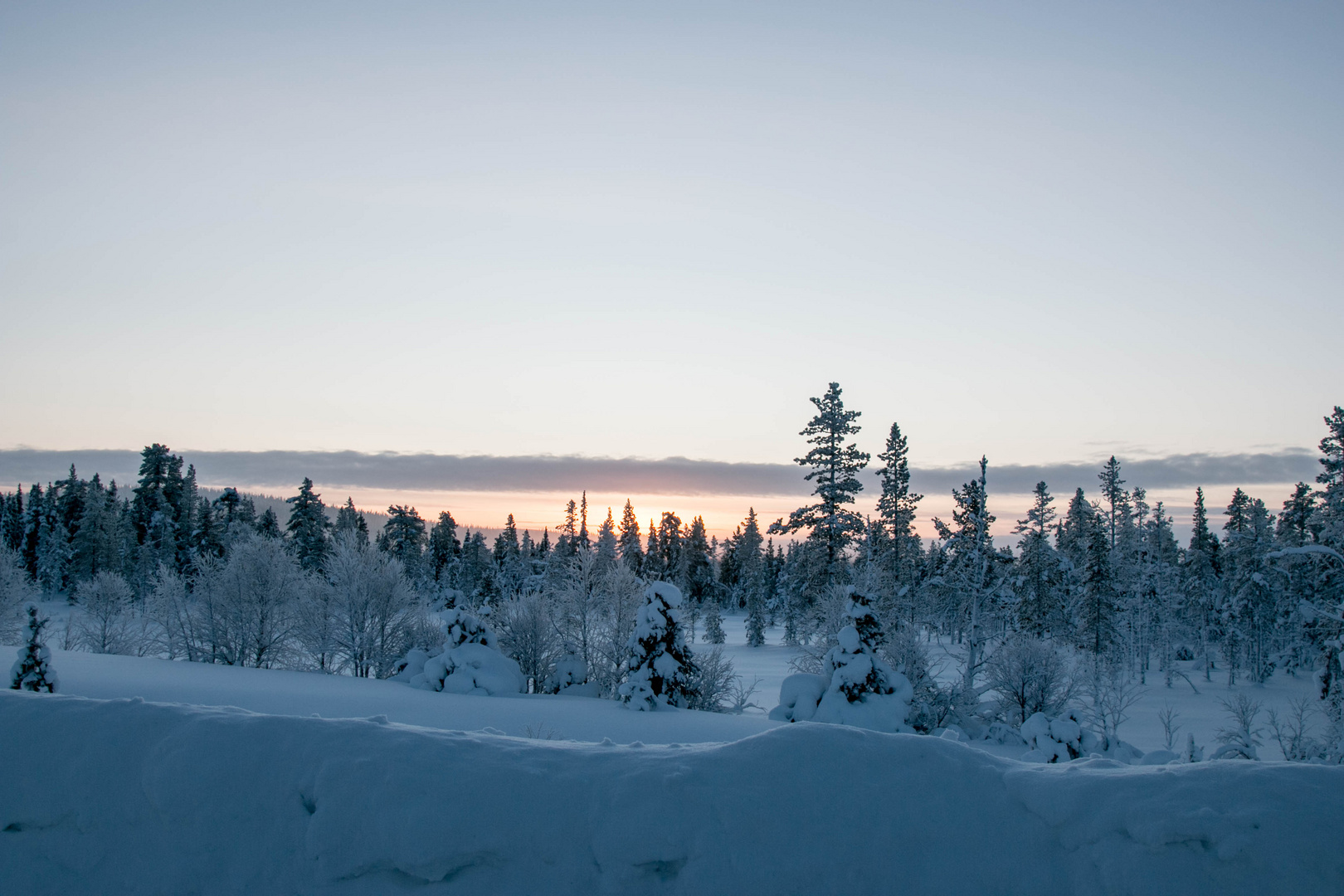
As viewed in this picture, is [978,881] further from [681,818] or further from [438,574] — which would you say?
[438,574]

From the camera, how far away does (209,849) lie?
4.86 m

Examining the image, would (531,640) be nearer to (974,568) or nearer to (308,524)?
(974,568)

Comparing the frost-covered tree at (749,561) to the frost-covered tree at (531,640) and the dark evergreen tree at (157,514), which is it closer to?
the frost-covered tree at (531,640)

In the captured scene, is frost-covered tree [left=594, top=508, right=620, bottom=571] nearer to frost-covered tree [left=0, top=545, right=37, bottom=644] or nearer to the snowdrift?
frost-covered tree [left=0, top=545, right=37, bottom=644]

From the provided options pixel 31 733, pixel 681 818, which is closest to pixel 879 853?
pixel 681 818

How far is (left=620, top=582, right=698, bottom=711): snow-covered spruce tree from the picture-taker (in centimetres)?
2541

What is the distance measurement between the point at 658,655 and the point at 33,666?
17533 millimetres

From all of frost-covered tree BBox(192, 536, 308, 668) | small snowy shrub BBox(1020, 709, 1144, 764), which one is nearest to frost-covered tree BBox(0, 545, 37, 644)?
frost-covered tree BBox(192, 536, 308, 668)

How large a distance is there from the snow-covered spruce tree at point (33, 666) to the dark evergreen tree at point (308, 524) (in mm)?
42183

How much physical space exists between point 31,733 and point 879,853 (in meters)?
5.90

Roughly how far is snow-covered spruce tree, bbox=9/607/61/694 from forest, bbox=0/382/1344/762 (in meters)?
13.8

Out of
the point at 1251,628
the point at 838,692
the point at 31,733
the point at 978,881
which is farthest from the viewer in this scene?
the point at 1251,628

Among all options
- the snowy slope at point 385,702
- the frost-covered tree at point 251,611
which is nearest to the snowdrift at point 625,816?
the snowy slope at point 385,702

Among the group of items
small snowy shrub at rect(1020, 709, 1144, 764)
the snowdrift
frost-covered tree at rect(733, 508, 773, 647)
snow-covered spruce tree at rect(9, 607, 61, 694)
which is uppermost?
the snowdrift
